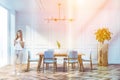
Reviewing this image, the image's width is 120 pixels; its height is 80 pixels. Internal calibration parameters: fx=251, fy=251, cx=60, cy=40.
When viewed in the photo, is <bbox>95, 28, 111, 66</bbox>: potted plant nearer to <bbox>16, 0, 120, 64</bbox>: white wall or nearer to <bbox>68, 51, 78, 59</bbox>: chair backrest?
<bbox>16, 0, 120, 64</bbox>: white wall

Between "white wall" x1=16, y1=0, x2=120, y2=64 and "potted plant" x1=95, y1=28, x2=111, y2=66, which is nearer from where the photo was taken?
"potted plant" x1=95, y1=28, x2=111, y2=66

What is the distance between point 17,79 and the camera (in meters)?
7.01

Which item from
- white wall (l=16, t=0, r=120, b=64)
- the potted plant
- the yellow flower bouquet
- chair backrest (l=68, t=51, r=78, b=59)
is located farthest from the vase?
chair backrest (l=68, t=51, r=78, b=59)

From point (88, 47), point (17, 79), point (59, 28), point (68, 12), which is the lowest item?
point (17, 79)

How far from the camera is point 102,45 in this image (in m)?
9.99

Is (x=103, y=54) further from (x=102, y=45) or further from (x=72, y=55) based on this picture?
(x=72, y=55)

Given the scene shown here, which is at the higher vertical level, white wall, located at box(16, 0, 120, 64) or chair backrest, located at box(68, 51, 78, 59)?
white wall, located at box(16, 0, 120, 64)

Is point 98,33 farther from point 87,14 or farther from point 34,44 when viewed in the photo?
point 34,44

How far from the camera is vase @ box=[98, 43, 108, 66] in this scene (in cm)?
997

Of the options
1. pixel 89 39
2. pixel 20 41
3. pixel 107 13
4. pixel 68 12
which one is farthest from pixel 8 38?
pixel 107 13

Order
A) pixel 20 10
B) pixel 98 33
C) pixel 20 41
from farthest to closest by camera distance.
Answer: pixel 20 10 → pixel 98 33 → pixel 20 41

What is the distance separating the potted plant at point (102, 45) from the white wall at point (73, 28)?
0.59m

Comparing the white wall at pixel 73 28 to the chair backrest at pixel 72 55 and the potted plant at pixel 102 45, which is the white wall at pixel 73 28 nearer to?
the potted plant at pixel 102 45

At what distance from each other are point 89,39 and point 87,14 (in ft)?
3.49
